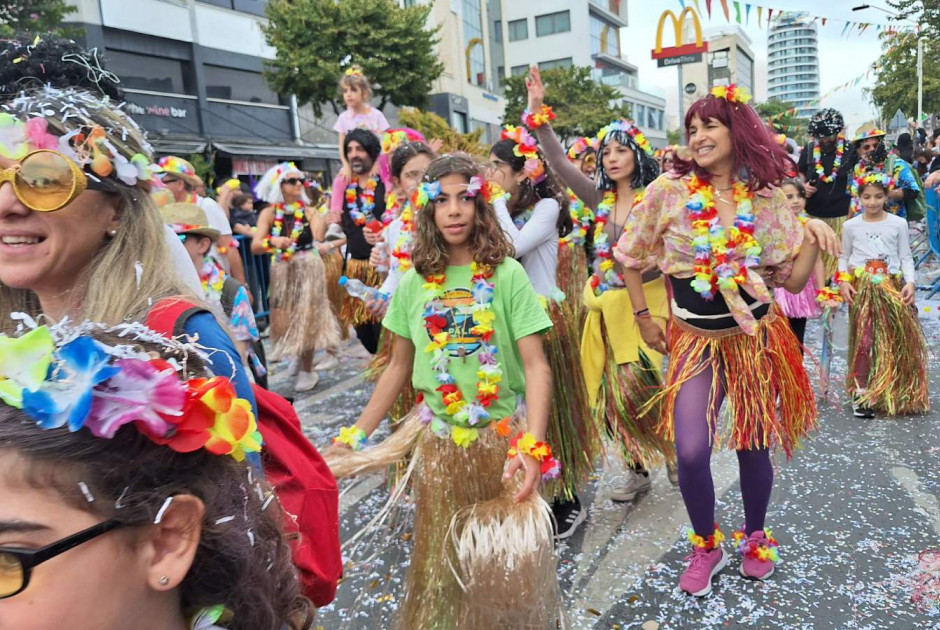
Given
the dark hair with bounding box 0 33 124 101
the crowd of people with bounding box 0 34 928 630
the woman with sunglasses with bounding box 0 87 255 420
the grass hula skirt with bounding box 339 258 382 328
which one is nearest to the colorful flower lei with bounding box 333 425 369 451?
the crowd of people with bounding box 0 34 928 630

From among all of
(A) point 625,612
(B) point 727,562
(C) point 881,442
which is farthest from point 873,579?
(C) point 881,442

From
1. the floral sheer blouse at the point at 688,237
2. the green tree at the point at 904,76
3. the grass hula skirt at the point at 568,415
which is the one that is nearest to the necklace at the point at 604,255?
the grass hula skirt at the point at 568,415

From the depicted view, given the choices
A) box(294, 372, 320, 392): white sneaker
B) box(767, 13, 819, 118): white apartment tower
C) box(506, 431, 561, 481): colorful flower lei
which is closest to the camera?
box(506, 431, 561, 481): colorful flower lei

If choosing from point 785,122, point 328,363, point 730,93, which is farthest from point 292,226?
point 785,122

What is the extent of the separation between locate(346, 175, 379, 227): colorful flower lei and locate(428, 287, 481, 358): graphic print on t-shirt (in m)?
2.94

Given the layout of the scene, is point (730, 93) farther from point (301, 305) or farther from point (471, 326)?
point (301, 305)

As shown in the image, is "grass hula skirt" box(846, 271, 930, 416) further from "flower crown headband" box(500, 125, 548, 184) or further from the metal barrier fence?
the metal barrier fence

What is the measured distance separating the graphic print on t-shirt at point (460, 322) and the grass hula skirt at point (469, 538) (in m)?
0.31

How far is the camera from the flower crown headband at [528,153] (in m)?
3.62

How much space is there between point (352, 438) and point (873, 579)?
212 centimetres

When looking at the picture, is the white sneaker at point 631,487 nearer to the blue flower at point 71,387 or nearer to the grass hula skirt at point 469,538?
the grass hula skirt at point 469,538

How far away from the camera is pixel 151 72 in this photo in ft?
68.5

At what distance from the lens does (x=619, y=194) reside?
393 cm

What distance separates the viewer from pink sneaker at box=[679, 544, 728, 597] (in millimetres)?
2804
